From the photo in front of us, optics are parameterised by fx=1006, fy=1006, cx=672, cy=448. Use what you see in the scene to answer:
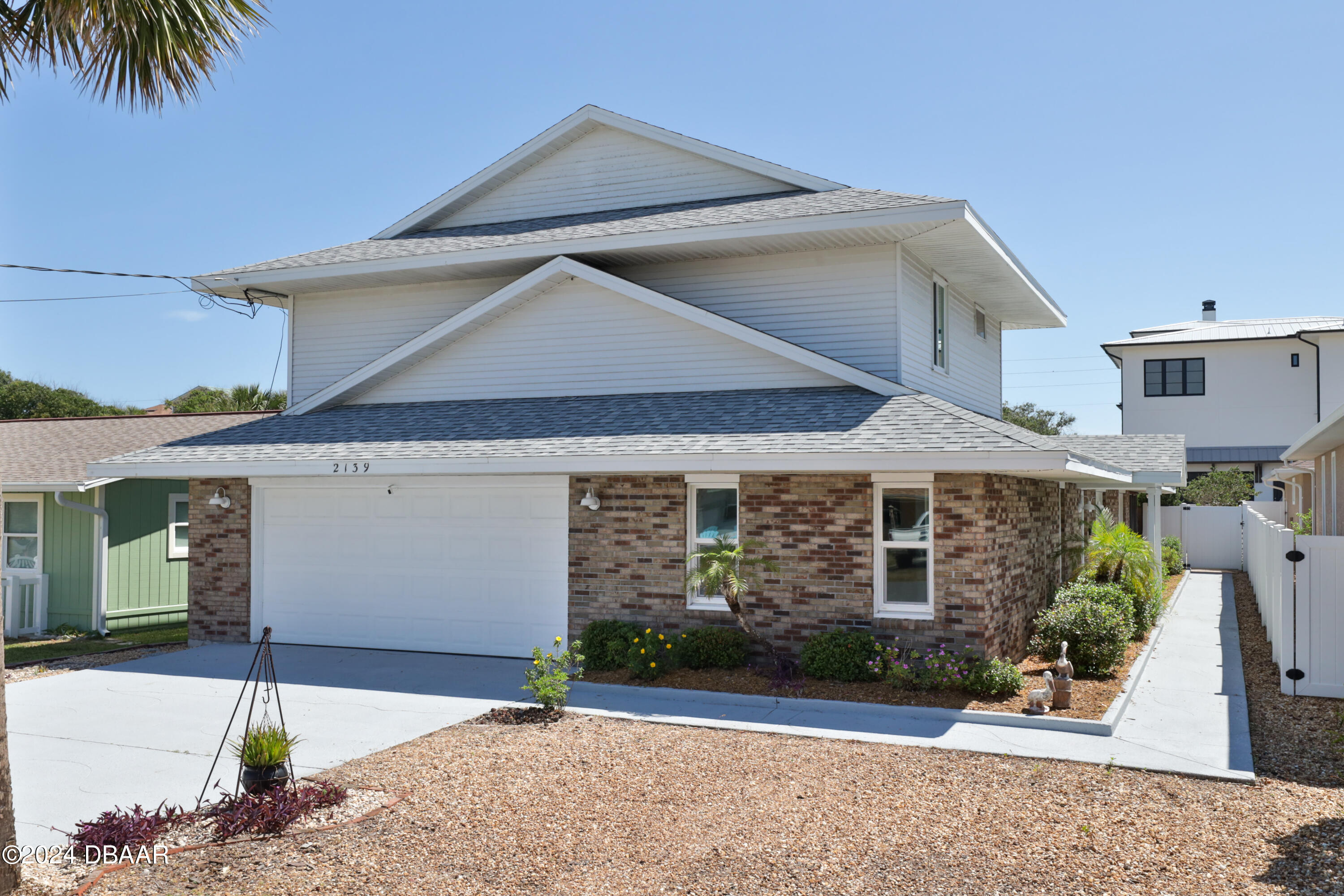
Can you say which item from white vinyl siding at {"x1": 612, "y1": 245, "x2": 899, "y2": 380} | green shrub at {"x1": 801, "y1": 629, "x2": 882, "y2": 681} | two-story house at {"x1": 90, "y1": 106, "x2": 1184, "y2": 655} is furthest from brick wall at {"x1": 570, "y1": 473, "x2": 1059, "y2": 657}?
white vinyl siding at {"x1": 612, "y1": 245, "x2": 899, "y2": 380}

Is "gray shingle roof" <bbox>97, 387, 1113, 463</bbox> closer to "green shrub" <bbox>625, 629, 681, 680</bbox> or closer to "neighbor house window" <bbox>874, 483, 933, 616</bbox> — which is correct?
"neighbor house window" <bbox>874, 483, 933, 616</bbox>

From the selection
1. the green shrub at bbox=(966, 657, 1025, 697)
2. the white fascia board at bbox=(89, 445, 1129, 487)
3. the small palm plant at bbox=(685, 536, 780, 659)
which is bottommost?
the green shrub at bbox=(966, 657, 1025, 697)

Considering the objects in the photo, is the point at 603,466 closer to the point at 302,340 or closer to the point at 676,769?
the point at 676,769

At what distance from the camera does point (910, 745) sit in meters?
8.95

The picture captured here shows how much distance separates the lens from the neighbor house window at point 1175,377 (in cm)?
3694

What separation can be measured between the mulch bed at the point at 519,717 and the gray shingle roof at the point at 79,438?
912cm

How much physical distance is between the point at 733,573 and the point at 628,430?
2.72 metres

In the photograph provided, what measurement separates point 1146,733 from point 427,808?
664cm

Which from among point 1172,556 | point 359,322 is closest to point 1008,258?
point 359,322

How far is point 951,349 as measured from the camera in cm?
1669

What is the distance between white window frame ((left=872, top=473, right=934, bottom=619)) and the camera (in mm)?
11359

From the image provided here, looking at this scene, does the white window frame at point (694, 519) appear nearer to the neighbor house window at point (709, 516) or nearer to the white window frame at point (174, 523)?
the neighbor house window at point (709, 516)

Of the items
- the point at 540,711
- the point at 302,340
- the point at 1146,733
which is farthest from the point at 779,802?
the point at 302,340

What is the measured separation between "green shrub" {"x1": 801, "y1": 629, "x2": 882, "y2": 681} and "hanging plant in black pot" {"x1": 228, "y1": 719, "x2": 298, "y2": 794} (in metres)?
5.98
